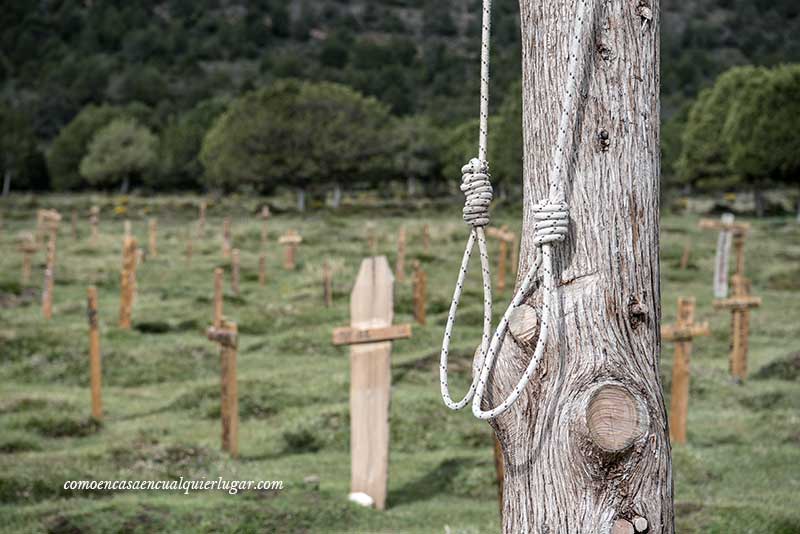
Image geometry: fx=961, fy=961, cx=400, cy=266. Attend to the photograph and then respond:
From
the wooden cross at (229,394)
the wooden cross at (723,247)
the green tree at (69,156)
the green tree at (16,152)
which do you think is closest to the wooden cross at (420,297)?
the wooden cross at (723,247)

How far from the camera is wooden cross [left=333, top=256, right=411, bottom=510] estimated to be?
7996 mm

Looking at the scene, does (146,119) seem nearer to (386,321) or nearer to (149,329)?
(149,329)

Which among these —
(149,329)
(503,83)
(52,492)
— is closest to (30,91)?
(503,83)

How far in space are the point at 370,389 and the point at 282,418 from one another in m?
3.97

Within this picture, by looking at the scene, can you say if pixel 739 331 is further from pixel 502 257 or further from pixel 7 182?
pixel 7 182

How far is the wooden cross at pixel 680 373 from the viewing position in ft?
33.5

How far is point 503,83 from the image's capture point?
112 m

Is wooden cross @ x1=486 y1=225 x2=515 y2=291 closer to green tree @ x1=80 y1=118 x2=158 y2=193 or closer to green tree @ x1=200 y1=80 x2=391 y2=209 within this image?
green tree @ x1=200 y1=80 x2=391 y2=209

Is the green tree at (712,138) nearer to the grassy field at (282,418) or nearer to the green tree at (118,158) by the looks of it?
the grassy field at (282,418)

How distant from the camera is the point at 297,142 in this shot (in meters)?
62.4

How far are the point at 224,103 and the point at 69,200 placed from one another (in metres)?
39.5

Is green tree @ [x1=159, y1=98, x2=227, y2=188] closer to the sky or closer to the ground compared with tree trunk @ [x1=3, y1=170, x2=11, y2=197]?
closer to the sky

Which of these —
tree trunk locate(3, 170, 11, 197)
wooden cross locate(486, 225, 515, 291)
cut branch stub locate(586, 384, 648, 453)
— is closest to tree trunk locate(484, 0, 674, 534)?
cut branch stub locate(586, 384, 648, 453)

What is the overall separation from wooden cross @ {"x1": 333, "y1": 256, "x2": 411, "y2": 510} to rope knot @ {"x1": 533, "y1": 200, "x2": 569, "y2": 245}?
15.9 ft
